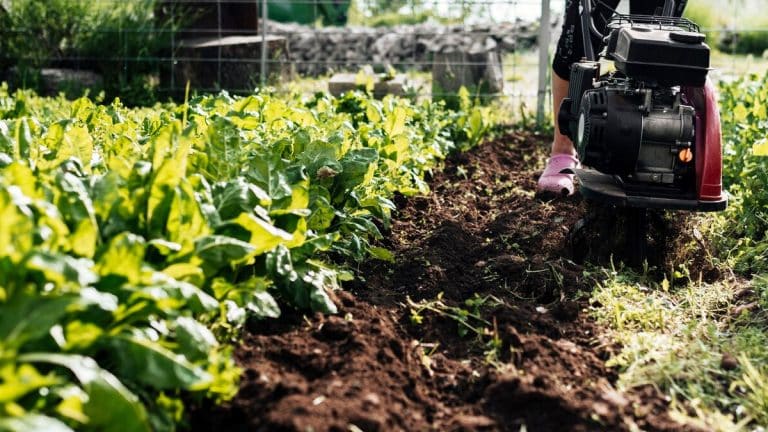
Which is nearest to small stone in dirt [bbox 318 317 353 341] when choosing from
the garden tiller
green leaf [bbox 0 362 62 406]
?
green leaf [bbox 0 362 62 406]

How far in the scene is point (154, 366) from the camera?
2.08 meters

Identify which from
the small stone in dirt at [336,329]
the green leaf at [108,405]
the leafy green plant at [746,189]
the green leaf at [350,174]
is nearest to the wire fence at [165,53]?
the leafy green plant at [746,189]

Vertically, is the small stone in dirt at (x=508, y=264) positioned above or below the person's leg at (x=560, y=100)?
below

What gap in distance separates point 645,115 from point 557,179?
4.07 feet

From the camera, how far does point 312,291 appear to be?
2875mm

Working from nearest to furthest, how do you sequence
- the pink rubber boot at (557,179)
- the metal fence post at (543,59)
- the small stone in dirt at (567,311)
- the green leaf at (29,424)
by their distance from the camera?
the green leaf at (29,424)
the small stone in dirt at (567,311)
the pink rubber boot at (557,179)
the metal fence post at (543,59)

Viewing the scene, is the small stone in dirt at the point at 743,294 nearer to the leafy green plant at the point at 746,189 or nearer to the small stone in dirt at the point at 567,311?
the leafy green plant at the point at 746,189

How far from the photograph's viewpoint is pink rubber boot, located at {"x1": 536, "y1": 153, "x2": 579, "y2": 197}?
15.2 ft

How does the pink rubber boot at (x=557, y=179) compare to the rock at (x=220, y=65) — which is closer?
the pink rubber boot at (x=557, y=179)

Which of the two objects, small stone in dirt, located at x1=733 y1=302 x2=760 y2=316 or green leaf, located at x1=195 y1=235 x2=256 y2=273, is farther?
small stone in dirt, located at x1=733 y1=302 x2=760 y2=316

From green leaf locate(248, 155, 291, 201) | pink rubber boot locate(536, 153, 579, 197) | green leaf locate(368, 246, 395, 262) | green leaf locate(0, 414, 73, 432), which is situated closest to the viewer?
green leaf locate(0, 414, 73, 432)

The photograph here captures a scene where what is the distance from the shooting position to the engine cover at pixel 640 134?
343 cm

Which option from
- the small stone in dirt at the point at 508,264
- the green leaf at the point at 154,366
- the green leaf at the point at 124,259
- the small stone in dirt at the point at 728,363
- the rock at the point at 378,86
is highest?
the green leaf at the point at 124,259

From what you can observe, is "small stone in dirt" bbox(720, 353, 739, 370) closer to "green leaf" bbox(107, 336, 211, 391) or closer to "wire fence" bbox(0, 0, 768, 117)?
"green leaf" bbox(107, 336, 211, 391)
